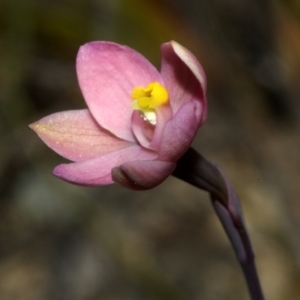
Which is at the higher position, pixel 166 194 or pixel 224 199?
pixel 224 199

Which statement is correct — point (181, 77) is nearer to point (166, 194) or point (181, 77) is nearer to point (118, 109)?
point (118, 109)

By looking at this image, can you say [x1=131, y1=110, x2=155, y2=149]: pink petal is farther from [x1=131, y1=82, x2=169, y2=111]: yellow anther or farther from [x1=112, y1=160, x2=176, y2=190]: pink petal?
[x1=112, y1=160, x2=176, y2=190]: pink petal

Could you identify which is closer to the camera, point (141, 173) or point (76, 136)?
point (141, 173)

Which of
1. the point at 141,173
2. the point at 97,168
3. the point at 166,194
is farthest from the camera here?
the point at 166,194

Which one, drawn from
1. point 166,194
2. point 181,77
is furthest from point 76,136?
point 166,194

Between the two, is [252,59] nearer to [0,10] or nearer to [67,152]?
[0,10]

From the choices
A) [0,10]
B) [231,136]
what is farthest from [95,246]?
[0,10]

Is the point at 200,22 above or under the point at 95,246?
above

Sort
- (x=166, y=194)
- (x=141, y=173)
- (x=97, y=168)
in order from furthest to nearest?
1. (x=166, y=194)
2. (x=97, y=168)
3. (x=141, y=173)
